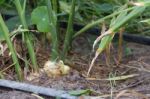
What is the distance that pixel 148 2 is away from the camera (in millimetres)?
1062

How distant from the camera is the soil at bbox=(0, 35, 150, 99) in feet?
4.19

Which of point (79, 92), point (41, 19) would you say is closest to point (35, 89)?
point (79, 92)

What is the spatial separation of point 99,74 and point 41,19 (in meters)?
0.26

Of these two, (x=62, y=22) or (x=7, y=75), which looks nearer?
(x=7, y=75)

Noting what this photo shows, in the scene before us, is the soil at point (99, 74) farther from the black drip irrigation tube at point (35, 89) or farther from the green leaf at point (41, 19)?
the green leaf at point (41, 19)

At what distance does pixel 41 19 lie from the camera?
1.39 meters

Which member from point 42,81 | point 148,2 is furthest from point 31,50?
point 148,2

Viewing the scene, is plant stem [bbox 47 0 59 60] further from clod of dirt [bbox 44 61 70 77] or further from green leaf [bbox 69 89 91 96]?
green leaf [bbox 69 89 91 96]

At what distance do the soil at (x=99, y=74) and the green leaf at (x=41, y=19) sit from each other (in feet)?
0.47

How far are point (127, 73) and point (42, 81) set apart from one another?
29 cm

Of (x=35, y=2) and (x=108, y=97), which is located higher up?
(x=35, y=2)

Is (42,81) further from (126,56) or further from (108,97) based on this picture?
(126,56)

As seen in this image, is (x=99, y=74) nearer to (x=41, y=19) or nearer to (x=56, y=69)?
(x=56, y=69)

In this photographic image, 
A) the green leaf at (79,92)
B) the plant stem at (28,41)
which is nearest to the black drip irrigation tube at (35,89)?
the green leaf at (79,92)
